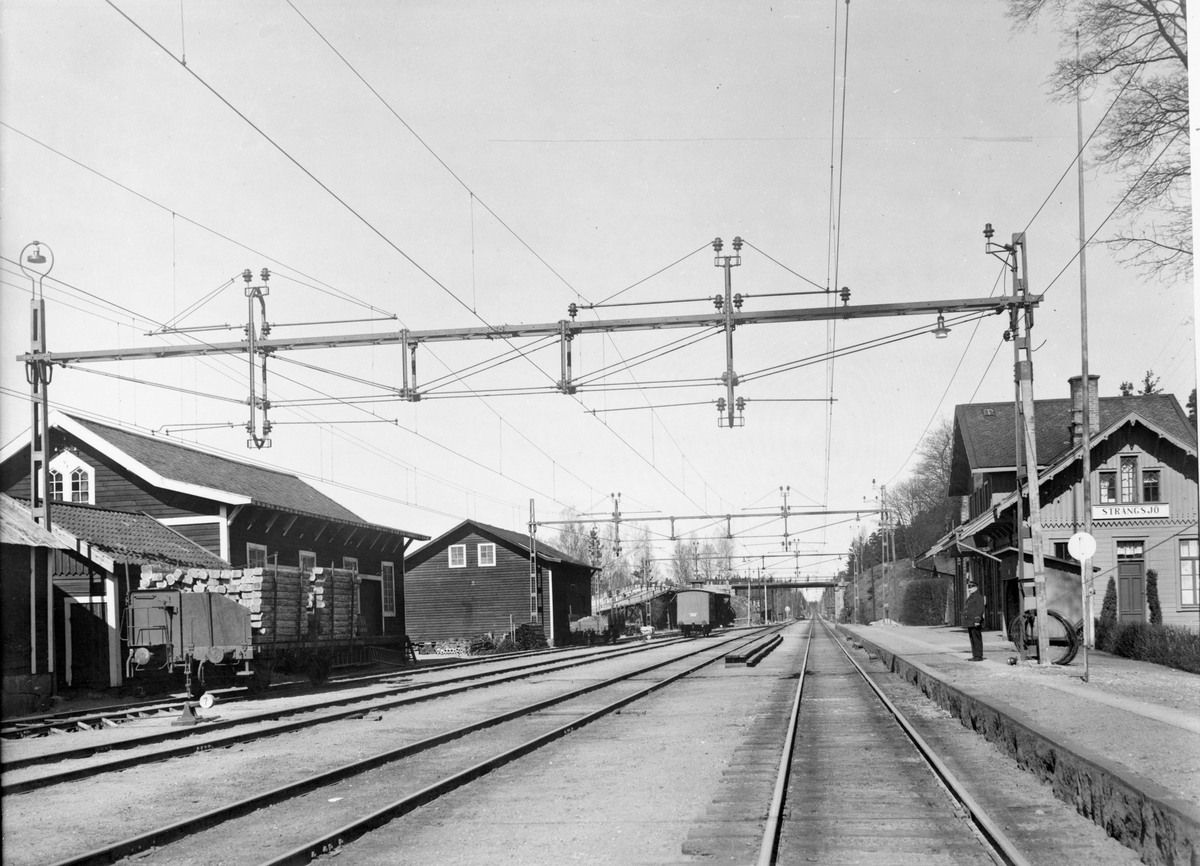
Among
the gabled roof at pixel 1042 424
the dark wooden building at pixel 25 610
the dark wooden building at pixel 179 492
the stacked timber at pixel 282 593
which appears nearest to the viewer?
the dark wooden building at pixel 25 610

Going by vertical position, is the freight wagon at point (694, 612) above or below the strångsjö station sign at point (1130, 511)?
below

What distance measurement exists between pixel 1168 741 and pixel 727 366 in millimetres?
8338

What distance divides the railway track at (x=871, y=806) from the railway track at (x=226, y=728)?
17.8ft

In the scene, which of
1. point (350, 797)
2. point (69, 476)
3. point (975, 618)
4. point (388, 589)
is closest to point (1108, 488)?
point (975, 618)

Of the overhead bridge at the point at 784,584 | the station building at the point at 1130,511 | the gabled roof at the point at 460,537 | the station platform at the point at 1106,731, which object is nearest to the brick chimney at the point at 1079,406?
the station building at the point at 1130,511

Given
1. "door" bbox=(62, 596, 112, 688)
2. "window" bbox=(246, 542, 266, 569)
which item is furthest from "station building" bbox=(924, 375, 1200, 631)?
"door" bbox=(62, 596, 112, 688)

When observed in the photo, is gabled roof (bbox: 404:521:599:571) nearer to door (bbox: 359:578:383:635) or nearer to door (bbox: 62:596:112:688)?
door (bbox: 359:578:383:635)

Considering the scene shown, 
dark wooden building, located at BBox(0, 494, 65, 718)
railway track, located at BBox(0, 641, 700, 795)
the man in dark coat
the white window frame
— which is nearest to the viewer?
railway track, located at BBox(0, 641, 700, 795)

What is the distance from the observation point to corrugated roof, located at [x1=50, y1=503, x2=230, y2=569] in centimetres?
2500

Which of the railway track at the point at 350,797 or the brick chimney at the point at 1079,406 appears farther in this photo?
the brick chimney at the point at 1079,406

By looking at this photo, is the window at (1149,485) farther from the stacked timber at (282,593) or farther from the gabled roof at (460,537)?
the gabled roof at (460,537)

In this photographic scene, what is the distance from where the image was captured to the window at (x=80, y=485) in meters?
31.2

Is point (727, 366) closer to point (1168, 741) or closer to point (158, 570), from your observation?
point (1168, 741)

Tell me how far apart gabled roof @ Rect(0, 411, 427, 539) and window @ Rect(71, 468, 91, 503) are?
96 cm
